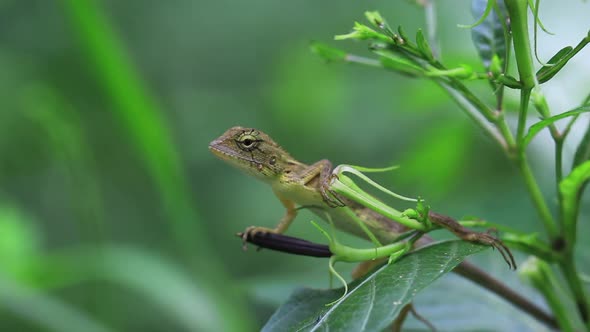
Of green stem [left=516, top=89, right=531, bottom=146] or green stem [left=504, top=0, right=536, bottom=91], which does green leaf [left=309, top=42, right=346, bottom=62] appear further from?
green stem [left=504, top=0, right=536, bottom=91]

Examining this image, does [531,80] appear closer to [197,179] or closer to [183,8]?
[197,179]

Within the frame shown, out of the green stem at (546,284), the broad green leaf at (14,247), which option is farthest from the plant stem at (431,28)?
the broad green leaf at (14,247)

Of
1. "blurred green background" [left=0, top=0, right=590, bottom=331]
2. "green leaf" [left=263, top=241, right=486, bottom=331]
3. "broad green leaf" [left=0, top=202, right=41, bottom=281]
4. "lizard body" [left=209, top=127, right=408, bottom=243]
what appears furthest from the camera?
"broad green leaf" [left=0, top=202, right=41, bottom=281]

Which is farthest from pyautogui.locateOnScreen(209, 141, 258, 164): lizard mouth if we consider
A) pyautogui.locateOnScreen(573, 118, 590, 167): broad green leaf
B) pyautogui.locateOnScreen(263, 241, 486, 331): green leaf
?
pyautogui.locateOnScreen(573, 118, 590, 167): broad green leaf

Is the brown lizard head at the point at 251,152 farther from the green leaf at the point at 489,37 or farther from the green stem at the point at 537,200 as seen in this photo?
the green stem at the point at 537,200

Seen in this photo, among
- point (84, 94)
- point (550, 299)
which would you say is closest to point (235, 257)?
point (84, 94)

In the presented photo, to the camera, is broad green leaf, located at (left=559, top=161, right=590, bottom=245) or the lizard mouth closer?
broad green leaf, located at (left=559, top=161, right=590, bottom=245)

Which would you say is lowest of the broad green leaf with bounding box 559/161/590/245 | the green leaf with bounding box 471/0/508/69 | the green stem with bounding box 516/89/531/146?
the broad green leaf with bounding box 559/161/590/245
